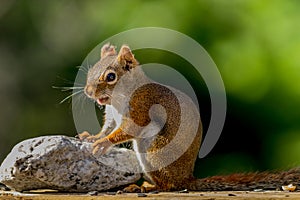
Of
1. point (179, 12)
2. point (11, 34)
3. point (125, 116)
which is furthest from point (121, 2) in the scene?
point (125, 116)

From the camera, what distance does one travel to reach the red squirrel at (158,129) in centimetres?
249

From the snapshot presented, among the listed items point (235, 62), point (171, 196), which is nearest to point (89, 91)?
point (171, 196)

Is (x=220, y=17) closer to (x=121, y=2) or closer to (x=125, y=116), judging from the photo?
(x=121, y=2)

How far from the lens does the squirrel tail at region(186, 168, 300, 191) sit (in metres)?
2.49

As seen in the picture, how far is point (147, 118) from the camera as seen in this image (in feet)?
8.14

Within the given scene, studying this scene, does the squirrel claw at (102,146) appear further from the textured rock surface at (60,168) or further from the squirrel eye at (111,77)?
the squirrel eye at (111,77)

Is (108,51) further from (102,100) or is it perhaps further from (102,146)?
(102,146)

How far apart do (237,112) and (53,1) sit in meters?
1.26

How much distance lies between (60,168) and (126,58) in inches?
13.7

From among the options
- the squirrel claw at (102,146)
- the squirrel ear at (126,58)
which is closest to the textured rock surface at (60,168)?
the squirrel claw at (102,146)

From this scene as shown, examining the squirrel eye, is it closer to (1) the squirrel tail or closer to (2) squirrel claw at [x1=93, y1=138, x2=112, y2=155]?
(2) squirrel claw at [x1=93, y1=138, x2=112, y2=155]

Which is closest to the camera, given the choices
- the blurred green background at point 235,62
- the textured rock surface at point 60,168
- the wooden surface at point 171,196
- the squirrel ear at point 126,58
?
the wooden surface at point 171,196

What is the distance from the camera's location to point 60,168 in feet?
7.94

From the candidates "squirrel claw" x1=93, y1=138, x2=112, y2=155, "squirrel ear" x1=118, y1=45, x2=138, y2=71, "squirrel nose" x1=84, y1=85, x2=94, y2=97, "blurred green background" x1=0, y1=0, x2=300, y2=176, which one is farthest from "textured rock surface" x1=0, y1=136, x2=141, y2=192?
"blurred green background" x1=0, y1=0, x2=300, y2=176
